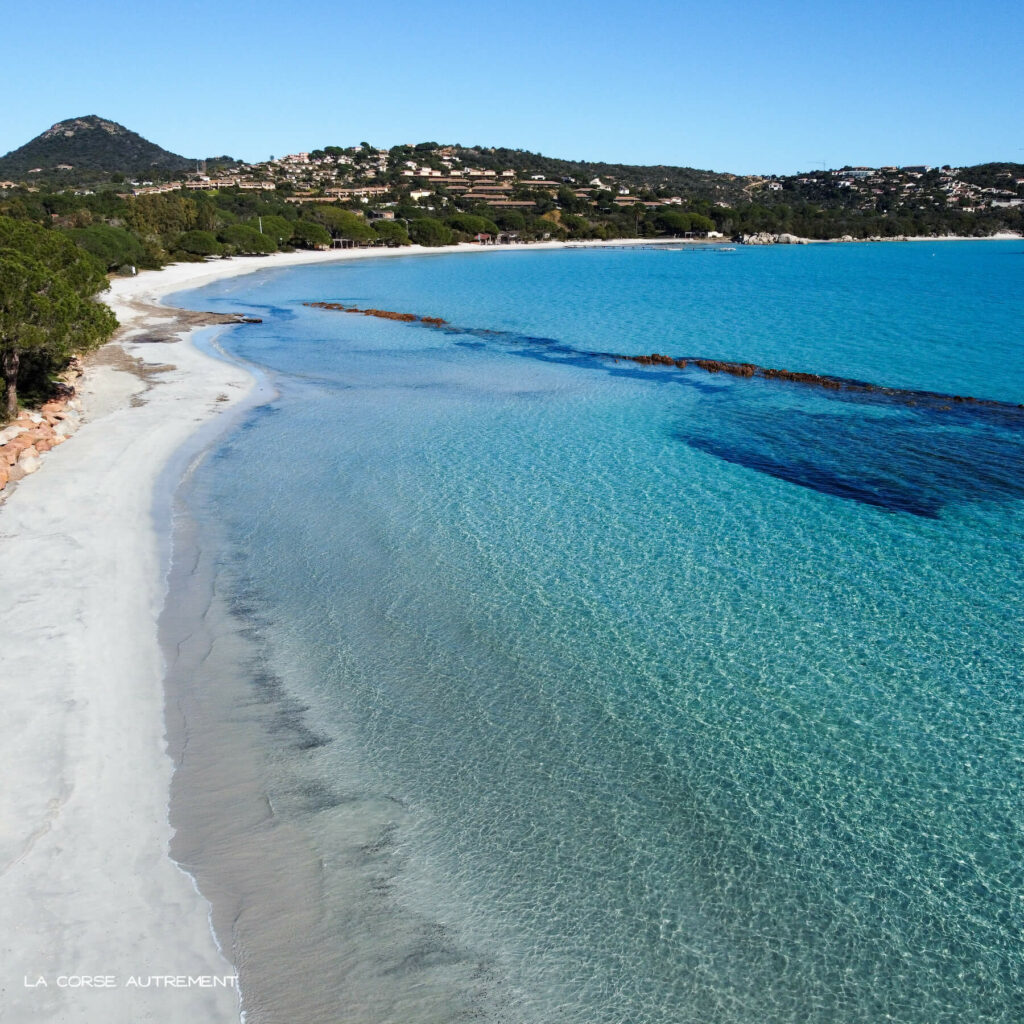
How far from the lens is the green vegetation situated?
21922 mm

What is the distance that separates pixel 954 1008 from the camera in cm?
700

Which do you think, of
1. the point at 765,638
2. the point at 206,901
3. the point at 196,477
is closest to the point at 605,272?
the point at 196,477

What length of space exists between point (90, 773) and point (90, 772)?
0.02 m

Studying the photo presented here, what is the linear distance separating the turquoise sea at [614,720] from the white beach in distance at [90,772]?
49cm

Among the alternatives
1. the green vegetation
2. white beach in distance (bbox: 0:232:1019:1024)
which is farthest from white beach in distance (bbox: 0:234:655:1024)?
the green vegetation

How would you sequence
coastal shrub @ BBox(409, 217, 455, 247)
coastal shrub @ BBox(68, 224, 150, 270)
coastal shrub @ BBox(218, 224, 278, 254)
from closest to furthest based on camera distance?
coastal shrub @ BBox(68, 224, 150, 270)
coastal shrub @ BBox(218, 224, 278, 254)
coastal shrub @ BBox(409, 217, 455, 247)

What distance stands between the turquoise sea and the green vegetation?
5.51 metres

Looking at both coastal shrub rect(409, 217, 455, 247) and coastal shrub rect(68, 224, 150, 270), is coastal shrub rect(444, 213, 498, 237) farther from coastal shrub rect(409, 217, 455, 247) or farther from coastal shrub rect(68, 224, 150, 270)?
coastal shrub rect(68, 224, 150, 270)

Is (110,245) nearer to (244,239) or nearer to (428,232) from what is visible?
(244,239)

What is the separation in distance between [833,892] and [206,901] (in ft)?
19.9

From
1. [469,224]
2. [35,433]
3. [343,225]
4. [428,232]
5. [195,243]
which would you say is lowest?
[35,433]

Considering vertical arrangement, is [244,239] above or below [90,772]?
above

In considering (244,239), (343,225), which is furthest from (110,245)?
(343,225)

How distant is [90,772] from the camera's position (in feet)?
30.7
